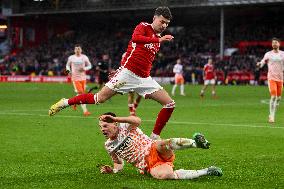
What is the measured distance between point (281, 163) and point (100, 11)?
69176 millimetres

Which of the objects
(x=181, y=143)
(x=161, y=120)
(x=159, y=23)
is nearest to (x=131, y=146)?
(x=181, y=143)

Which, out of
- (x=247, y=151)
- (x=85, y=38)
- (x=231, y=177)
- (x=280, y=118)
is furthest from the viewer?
(x=85, y=38)

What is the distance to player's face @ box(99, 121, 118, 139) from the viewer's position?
10750 millimetres

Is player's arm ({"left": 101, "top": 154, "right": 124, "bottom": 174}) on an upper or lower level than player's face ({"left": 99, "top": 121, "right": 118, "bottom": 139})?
lower

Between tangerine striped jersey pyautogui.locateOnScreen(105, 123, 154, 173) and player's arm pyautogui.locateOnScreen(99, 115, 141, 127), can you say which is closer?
player's arm pyautogui.locateOnScreen(99, 115, 141, 127)

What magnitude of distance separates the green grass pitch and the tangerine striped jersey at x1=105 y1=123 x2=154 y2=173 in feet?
Result: 0.96

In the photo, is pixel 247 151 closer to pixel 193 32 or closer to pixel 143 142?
pixel 143 142

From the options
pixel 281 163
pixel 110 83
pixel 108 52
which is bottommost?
pixel 108 52

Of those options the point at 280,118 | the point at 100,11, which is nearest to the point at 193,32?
the point at 100,11

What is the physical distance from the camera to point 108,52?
78.9 metres

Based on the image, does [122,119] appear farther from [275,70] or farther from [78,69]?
[78,69]

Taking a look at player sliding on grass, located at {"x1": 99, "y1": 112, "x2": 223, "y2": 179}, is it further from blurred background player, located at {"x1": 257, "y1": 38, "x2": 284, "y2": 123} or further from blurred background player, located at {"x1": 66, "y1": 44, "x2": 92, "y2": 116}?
blurred background player, located at {"x1": 66, "y1": 44, "x2": 92, "y2": 116}

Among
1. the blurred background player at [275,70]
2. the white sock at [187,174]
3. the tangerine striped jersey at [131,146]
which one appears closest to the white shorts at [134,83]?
the tangerine striped jersey at [131,146]

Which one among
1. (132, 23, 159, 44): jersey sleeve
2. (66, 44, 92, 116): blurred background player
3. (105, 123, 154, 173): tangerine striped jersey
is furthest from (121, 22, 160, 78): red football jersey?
(66, 44, 92, 116): blurred background player
